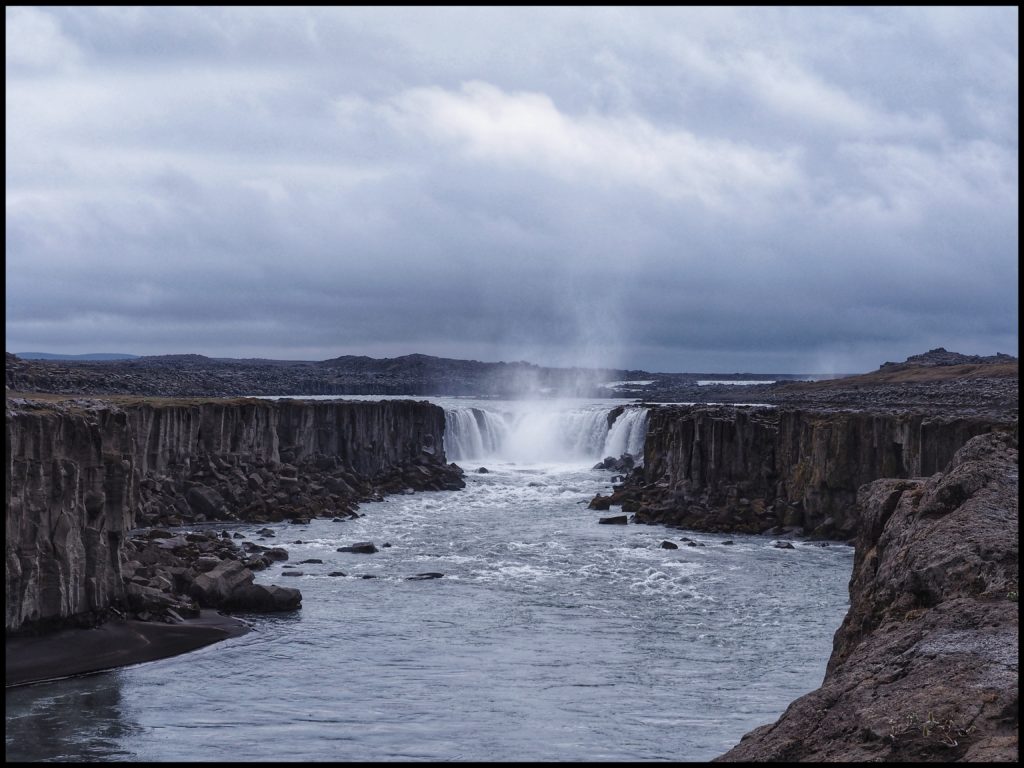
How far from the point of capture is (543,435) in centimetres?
9138

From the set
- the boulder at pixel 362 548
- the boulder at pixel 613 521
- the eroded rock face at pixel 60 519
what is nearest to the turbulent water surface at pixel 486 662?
the boulder at pixel 362 548

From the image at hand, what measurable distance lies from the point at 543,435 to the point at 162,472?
139 feet

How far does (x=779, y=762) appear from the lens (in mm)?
10984

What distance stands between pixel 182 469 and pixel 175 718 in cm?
3394

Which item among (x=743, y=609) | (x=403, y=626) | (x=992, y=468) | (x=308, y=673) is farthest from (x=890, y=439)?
(x=992, y=468)

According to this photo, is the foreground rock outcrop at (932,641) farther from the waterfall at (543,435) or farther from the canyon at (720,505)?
the waterfall at (543,435)

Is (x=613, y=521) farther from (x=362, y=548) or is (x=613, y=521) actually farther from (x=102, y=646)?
(x=102, y=646)

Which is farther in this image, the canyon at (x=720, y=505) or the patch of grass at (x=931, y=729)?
the canyon at (x=720, y=505)

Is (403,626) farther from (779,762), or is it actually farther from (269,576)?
(779,762)

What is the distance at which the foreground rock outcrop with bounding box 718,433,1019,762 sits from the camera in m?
10.3

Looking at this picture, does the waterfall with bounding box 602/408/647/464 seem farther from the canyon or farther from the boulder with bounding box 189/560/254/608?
the boulder with bounding box 189/560/254/608

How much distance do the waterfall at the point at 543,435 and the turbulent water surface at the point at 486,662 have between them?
36285 millimetres

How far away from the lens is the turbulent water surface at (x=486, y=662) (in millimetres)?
21672

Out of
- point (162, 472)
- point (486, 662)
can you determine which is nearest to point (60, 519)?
point (486, 662)
